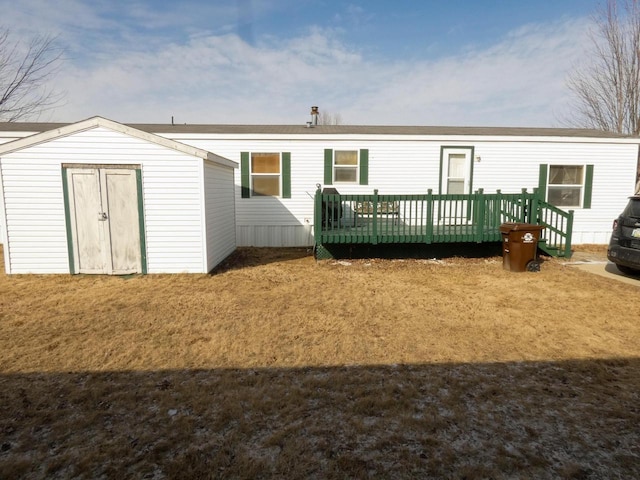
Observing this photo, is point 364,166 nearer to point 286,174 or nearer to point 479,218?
point 286,174

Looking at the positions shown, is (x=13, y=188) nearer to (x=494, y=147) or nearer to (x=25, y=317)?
(x=25, y=317)

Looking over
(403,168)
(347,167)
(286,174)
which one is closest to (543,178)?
(403,168)

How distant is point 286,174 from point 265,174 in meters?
0.61

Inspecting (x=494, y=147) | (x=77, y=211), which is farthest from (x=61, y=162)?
(x=494, y=147)

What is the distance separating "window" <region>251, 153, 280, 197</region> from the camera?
10.3 metres

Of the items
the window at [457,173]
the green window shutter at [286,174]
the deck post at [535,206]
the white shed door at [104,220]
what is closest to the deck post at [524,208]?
the deck post at [535,206]

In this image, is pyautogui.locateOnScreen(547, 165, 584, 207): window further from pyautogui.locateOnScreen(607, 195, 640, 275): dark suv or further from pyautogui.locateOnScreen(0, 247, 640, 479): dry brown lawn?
pyautogui.locateOnScreen(0, 247, 640, 479): dry brown lawn

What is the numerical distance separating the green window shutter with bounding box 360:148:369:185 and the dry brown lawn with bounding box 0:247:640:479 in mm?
4652

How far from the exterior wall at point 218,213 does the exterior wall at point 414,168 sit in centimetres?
93

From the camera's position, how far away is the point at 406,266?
8242 mm

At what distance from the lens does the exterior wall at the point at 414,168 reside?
1013 centimetres

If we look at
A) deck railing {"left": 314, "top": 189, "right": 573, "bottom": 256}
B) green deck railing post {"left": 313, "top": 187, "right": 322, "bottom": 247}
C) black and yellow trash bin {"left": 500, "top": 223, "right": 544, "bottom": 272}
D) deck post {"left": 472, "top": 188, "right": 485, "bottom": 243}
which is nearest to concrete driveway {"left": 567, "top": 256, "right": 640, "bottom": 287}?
deck railing {"left": 314, "top": 189, "right": 573, "bottom": 256}

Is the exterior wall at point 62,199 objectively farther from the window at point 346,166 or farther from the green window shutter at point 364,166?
the green window shutter at point 364,166

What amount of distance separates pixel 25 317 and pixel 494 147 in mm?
10941
